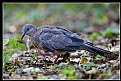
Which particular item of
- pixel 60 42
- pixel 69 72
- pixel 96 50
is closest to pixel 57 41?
pixel 60 42

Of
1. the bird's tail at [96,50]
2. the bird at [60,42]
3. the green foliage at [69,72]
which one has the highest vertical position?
the bird at [60,42]

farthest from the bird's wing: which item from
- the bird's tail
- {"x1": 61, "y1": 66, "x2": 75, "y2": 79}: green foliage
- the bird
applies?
{"x1": 61, "y1": 66, "x2": 75, "y2": 79}: green foliage

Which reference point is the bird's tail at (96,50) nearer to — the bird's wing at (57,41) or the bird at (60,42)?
the bird at (60,42)

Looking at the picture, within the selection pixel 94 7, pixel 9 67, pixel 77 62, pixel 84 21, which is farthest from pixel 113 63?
pixel 94 7

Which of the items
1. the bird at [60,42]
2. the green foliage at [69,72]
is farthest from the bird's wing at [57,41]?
the green foliage at [69,72]

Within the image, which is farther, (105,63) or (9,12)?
(9,12)

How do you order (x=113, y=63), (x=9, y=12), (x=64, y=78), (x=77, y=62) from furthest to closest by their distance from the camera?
1. (x=9, y=12)
2. (x=77, y=62)
3. (x=113, y=63)
4. (x=64, y=78)

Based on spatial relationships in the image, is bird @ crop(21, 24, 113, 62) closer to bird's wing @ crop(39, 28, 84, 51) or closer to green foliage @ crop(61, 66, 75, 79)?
bird's wing @ crop(39, 28, 84, 51)

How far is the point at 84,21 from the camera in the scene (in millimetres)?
15484

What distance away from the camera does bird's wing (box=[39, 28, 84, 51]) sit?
7.13 meters

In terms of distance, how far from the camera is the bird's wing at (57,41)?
7.13 metres

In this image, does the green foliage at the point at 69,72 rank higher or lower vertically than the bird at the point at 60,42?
lower

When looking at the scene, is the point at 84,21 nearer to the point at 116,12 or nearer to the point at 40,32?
the point at 116,12

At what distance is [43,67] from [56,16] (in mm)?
10020
